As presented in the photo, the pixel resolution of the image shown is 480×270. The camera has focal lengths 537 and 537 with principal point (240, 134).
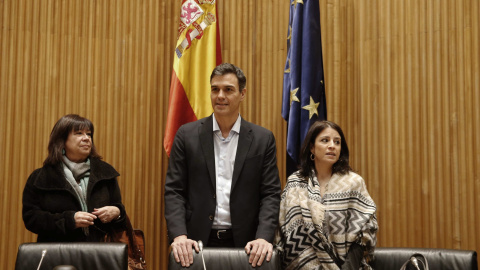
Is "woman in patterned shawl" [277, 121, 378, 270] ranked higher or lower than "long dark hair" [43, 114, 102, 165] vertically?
lower

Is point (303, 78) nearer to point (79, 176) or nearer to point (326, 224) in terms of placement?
point (326, 224)

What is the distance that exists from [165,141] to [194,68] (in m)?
0.47

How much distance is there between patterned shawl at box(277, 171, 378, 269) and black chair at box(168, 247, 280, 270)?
21cm

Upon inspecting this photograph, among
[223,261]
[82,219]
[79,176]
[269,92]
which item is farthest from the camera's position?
[269,92]

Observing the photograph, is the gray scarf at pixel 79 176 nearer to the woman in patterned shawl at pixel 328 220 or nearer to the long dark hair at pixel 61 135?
the long dark hair at pixel 61 135

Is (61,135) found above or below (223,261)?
above

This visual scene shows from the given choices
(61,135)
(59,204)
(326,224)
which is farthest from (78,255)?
(326,224)

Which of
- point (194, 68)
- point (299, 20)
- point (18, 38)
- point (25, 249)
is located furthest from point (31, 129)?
point (299, 20)

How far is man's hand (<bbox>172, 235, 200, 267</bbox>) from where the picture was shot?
1.90 meters

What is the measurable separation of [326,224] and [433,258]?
425 mm

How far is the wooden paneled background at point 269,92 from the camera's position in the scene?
281cm

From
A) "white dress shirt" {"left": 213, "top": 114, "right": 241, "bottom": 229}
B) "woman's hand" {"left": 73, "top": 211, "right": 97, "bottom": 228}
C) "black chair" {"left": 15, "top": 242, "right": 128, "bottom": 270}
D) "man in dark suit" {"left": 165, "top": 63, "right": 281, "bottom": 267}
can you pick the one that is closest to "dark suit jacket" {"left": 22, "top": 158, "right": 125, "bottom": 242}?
"woman's hand" {"left": 73, "top": 211, "right": 97, "bottom": 228}

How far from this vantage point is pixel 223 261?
6.22 ft

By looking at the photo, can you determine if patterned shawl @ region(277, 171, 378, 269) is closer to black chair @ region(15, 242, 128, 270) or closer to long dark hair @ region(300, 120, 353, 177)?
long dark hair @ region(300, 120, 353, 177)
